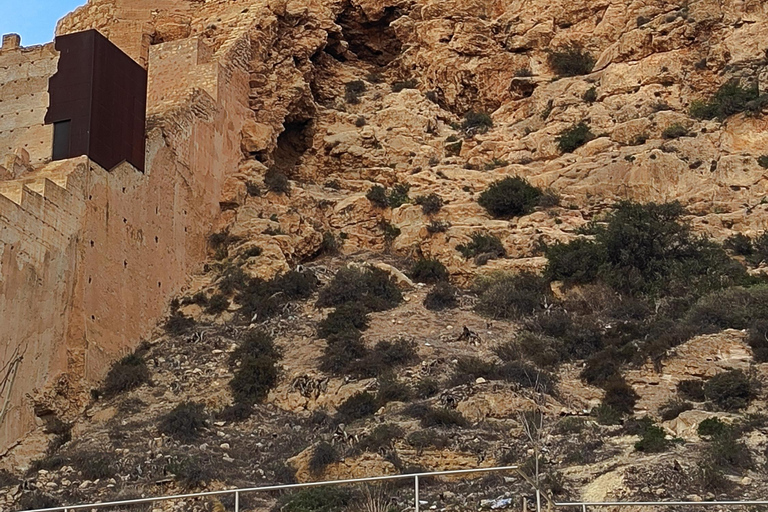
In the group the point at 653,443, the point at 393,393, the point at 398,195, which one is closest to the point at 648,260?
the point at 398,195

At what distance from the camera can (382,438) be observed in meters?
20.5

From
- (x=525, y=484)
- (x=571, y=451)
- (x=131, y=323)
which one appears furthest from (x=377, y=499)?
(x=131, y=323)

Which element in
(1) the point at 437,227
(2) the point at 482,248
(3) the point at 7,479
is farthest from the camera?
(1) the point at 437,227

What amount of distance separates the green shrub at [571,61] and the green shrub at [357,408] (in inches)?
575

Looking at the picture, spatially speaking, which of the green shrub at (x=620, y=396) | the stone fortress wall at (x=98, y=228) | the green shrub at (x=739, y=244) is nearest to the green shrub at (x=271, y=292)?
the stone fortress wall at (x=98, y=228)

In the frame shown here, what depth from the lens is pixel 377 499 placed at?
18047 millimetres

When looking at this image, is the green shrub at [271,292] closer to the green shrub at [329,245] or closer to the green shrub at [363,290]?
the green shrub at [363,290]

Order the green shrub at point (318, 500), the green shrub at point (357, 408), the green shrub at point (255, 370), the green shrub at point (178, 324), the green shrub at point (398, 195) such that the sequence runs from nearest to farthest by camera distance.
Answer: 1. the green shrub at point (318, 500)
2. the green shrub at point (357, 408)
3. the green shrub at point (255, 370)
4. the green shrub at point (178, 324)
5. the green shrub at point (398, 195)

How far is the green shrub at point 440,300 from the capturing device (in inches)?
1052

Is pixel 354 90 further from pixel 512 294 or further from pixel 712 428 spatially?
pixel 712 428

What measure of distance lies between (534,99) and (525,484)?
16740 millimetres

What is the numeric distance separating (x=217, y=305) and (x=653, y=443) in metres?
11.1

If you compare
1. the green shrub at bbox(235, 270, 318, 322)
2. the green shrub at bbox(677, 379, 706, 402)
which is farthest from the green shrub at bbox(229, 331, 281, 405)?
the green shrub at bbox(677, 379, 706, 402)

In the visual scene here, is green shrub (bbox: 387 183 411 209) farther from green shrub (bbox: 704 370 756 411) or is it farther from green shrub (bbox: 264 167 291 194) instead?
green shrub (bbox: 704 370 756 411)
